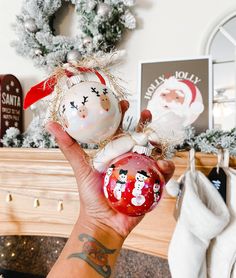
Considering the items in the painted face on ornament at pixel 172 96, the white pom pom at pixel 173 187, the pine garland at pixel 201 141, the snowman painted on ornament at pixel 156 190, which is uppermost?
the painted face on ornament at pixel 172 96

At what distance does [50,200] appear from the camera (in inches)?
51.0

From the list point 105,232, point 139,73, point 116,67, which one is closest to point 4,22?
point 116,67

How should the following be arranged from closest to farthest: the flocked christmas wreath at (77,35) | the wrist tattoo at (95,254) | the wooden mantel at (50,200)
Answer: the wrist tattoo at (95,254) → the wooden mantel at (50,200) → the flocked christmas wreath at (77,35)

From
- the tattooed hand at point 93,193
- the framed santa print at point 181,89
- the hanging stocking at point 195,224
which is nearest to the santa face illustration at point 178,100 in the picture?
the framed santa print at point 181,89

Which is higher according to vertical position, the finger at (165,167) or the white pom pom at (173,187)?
the finger at (165,167)

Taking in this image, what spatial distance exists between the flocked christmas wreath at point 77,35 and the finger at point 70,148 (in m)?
0.61

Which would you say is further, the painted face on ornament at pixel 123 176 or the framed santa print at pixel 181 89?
the framed santa print at pixel 181 89

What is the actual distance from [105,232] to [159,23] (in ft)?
2.73

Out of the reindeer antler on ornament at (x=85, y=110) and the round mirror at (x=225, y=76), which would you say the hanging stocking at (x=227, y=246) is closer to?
the round mirror at (x=225, y=76)

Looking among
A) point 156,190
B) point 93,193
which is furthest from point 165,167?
point 93,193

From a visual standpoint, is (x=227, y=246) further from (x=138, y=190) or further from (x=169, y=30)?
(x=169, y=30)

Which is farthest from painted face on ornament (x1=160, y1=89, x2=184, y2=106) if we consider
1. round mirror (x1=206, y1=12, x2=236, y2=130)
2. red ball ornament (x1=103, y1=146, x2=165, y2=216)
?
red ball ornament (x1=103, y1=146, x2=165, y2=216)

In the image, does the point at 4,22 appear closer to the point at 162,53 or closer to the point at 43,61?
the point at 43,61

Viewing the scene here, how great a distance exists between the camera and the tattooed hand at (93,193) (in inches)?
28.2
